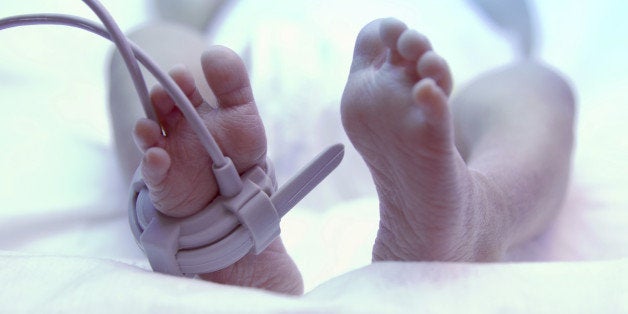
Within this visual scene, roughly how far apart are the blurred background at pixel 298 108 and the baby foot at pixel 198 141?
0.16 m

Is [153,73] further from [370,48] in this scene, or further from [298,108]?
[298,108]

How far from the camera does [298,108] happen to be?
774 mm

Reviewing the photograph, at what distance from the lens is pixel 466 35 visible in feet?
2.97

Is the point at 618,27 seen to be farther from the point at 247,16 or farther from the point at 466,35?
the point at 247,16

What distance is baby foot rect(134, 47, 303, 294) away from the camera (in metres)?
0.44

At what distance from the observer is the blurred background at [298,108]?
0.68 meters

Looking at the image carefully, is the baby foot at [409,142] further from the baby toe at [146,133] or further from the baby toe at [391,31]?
the baby toe at [146,133]

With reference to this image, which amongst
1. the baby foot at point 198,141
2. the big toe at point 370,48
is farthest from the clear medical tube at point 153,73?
the big toe at point 370,48

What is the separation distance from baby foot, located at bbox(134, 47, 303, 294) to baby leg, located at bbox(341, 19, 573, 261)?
0.08 meters

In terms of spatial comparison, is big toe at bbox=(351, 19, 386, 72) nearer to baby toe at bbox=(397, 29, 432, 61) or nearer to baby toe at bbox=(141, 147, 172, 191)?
baby toe at bbox=(397, 29, 432, 61)

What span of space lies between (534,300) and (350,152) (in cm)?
41

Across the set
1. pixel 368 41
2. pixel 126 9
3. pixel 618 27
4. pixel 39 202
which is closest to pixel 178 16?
pixel 126 9

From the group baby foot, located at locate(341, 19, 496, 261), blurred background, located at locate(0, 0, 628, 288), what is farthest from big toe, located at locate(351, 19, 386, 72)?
blurred background, located at locate(0, 0, 628, 288)

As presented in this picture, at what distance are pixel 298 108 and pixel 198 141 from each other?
332mm
